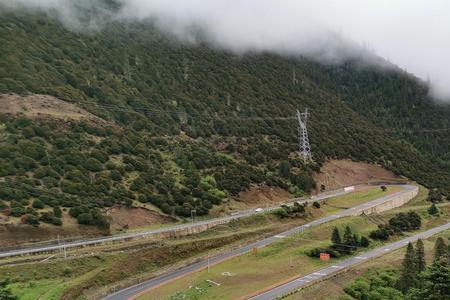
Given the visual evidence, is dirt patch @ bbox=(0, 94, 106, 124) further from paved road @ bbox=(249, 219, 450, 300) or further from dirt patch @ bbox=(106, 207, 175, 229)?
paved road @ bbox=(249, 219, 450, 300)

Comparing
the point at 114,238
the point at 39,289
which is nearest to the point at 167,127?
the point at 114,238

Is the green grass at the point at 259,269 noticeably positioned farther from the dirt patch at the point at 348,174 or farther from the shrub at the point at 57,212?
the dirt patch at the point at 348,174

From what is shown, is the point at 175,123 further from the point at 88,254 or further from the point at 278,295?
the point at 278,295

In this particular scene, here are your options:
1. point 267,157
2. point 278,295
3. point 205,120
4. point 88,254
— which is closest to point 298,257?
point 278,295

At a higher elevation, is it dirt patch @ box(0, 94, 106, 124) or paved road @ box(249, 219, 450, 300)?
dirt patch @ box(0, 94, 106, 124)

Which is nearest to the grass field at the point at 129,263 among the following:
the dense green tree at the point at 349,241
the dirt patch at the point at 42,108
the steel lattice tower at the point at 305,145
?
the dense green tree at the point at 349,241

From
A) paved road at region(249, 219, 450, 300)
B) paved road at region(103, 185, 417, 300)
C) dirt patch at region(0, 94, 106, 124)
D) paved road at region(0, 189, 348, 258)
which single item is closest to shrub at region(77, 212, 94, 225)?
paved road at region(0, 189, 348, 258)
